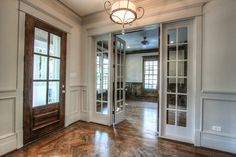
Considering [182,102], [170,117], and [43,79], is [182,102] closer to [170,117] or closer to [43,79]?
[170,117]

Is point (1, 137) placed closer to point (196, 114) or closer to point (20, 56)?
point (20, 56)

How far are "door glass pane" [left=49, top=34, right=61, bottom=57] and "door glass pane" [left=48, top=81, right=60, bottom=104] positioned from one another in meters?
0.71

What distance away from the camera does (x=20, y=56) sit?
263cm

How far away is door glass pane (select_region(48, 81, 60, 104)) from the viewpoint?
3.30m

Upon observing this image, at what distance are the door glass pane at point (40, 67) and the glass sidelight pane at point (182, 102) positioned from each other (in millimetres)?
3016

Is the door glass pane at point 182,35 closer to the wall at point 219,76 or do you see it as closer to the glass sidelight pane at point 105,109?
the wall at point 219,76

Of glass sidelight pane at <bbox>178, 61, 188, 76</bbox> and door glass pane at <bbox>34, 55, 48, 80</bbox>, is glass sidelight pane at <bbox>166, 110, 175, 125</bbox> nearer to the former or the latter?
glass sidelight pane at <bbox>178, 61, 188, 76</bbox>

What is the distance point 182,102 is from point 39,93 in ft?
10.2

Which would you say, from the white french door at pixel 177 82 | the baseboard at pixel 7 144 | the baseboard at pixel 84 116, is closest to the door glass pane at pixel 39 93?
the baseboard at pixel 7 144

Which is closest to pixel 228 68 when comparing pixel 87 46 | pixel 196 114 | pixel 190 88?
pixel 190 88

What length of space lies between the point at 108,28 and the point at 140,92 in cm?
632

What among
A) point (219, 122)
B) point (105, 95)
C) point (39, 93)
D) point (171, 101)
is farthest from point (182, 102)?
point (39, 93)

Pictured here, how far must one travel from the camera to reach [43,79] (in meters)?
3.11

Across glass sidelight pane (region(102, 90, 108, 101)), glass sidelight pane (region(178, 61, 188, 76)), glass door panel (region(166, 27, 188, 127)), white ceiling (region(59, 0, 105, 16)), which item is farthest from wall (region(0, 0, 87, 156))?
glass sidelight pane (region(178, 61, 188, 76))
